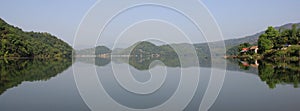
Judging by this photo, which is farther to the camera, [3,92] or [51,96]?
[3,92]

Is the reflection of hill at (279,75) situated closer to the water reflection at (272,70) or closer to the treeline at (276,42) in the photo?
the water reflection at (272,70)

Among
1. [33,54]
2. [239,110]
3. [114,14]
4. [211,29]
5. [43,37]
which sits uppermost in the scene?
[43,37]

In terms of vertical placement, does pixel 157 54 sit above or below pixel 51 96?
above

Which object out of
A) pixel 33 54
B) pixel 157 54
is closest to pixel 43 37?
pixel 33 54

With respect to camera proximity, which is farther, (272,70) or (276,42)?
(276,42)

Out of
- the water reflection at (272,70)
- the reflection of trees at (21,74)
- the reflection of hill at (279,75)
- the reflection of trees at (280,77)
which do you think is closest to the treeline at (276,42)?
the water reflection at (272,70)

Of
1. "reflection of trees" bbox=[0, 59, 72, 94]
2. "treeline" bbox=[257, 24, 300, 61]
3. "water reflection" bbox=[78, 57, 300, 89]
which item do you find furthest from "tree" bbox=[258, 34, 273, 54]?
"reflection of trees" bbox=[0, 59, 72, 94]

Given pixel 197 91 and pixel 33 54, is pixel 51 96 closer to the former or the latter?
pixel 197 91

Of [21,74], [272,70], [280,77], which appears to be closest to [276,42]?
[272,70]

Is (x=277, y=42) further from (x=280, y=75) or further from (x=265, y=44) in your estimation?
(x=280, y=75)

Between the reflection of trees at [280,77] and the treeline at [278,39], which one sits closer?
the reflection of trees at [280,77]

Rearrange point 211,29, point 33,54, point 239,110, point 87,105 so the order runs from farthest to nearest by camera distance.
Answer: point 33,54 → point 211,29 → point 87,105 → point 239,110
